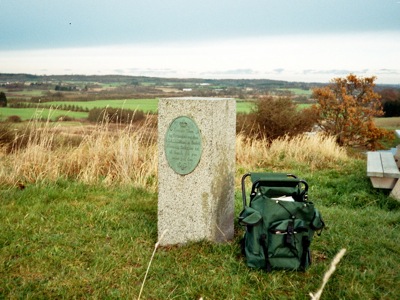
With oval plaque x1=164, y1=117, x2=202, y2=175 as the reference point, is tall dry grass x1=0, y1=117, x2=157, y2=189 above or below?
below

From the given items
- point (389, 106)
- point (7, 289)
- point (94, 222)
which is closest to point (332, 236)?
point (94, 222)

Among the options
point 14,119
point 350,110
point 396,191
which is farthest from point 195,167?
point 350,110

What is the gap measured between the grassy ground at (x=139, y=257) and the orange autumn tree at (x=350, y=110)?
46.2 ft

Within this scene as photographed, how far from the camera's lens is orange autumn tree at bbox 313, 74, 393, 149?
19.0m

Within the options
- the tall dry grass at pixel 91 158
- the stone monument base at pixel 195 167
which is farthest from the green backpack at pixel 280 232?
the tall dry grass at pixel 91 158

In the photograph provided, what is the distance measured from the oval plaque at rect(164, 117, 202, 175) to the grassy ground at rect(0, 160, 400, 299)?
0.80 meters

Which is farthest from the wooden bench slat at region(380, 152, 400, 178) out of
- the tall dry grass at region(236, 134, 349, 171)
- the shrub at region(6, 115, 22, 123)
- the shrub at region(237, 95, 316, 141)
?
the shrub at region(6, 115, 22, 123)

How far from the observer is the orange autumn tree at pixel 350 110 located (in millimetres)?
19000

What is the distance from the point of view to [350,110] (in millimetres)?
18891

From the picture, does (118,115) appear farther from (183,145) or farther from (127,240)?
(183,145)

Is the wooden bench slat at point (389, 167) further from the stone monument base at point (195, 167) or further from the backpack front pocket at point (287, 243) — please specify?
A: the backpack front pocket at point (287, 243)

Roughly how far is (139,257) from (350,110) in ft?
56.1

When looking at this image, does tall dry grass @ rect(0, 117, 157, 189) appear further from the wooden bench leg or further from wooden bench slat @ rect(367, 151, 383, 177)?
the wooden bench leg

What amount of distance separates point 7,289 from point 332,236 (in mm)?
3079
